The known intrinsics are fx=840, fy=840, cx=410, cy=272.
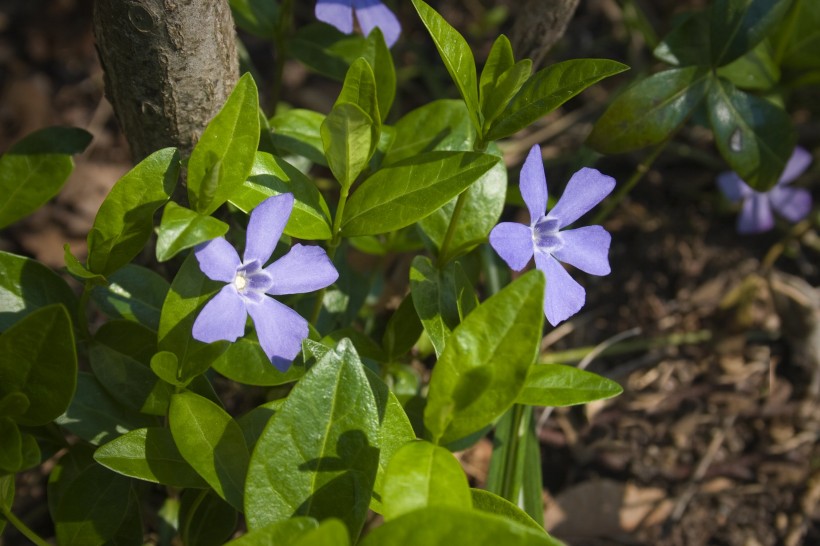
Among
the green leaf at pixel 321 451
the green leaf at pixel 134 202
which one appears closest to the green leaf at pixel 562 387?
the green leaf at pixel 321 451

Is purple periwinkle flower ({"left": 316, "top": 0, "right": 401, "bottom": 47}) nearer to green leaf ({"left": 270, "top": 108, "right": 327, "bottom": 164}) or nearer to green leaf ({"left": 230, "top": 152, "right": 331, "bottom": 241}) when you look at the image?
green leaf ({"left": 270, "top": 108, "right": 327, "bottom": 164})

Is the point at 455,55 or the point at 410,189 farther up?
the point at 455,55

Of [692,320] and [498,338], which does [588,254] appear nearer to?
[498,338]

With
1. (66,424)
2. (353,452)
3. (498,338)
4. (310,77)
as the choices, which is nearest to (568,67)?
(498,338)

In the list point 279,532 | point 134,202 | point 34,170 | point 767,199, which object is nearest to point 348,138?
point 134,202

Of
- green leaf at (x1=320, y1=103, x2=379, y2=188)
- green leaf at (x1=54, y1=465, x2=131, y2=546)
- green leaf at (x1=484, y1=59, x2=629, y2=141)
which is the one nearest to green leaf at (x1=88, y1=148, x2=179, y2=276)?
green leaf at (x1=320, y1=103, x2=379, y2=188)

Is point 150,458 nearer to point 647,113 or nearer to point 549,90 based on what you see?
point 549,90
